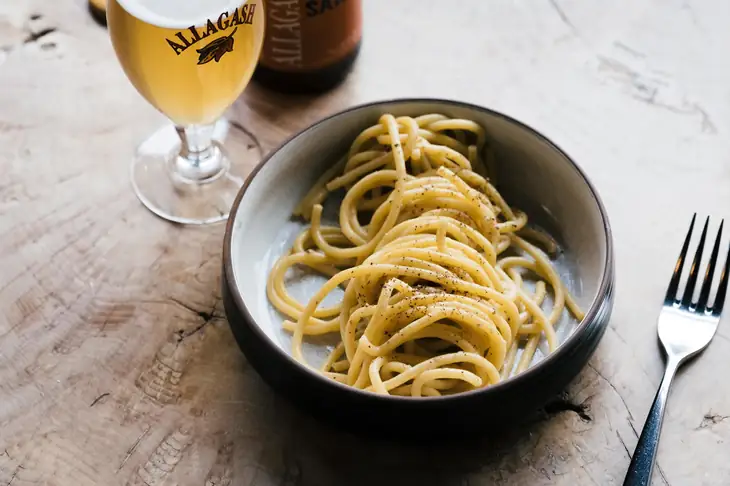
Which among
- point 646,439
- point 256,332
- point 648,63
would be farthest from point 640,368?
point 648,63

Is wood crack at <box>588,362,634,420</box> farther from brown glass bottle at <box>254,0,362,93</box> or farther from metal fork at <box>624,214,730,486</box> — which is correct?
brown glass bottle at <box>254,0,362,93</box>

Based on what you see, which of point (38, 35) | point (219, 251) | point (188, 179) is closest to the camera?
point (219, 251)

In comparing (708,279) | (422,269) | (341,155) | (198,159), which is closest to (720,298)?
(708,279)

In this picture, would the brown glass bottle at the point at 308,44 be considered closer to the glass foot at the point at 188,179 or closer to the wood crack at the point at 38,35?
the glass foot at the point at 188,179

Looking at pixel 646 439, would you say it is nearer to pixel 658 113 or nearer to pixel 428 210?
pixel 428 210

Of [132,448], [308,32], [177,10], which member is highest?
[177,10]

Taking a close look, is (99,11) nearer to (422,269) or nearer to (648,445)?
(422,269)

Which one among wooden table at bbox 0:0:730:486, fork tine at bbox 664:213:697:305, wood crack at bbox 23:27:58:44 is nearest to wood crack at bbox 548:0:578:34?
wooden table at bbox 0:0:730:486

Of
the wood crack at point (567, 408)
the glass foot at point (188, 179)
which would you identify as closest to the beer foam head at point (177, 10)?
the glass foot at point (188, 179)
